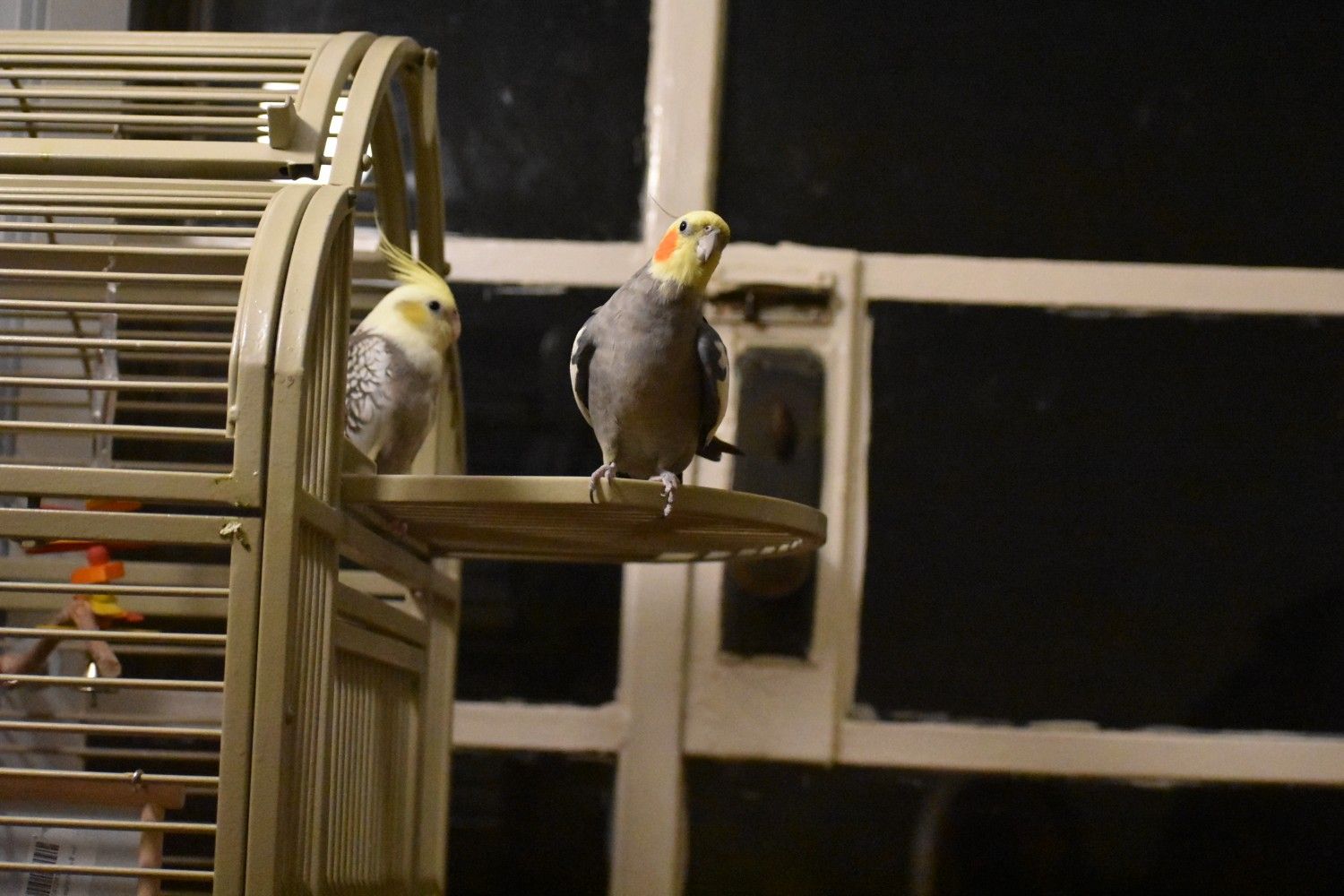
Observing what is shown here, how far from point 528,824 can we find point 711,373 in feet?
2.79

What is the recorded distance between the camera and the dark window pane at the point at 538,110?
1767 mm

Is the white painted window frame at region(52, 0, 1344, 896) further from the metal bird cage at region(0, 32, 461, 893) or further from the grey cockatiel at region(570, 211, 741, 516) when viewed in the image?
the grey cockatiel at region(570, 211, 741, 516)

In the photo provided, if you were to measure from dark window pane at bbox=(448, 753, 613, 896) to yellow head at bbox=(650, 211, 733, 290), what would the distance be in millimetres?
839

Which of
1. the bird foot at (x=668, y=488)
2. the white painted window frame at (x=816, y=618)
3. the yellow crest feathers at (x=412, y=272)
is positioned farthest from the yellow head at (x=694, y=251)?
the white painted window frame at (x=816, y=618)

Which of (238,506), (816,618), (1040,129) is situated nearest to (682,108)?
(1040,129)

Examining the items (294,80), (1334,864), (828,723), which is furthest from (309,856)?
(1334,864)

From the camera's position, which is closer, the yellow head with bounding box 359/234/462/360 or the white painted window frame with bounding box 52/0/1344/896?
the yellow head with bounding box 359/234/462/360

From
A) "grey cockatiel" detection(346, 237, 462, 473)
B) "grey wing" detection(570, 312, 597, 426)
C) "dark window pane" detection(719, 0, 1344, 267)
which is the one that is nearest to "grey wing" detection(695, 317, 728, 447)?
"grey wing" detection(570, 312, 597, 426)

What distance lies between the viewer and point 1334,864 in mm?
1636

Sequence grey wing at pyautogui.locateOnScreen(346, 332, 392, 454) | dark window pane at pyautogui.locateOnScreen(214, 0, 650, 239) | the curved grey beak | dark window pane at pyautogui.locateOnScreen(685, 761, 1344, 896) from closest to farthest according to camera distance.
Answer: the curved grey beak < grey wing at pyautogui.locateOnScreen(346, 332, 392, 454) < dark window pane at pyautogui.locateOnScreen(685, 761, 1344, 896) < dark window pane at pyautogui.locateOnScreen(214, 0, 650, 239)

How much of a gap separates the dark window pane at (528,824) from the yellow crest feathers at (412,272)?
71 centimetres

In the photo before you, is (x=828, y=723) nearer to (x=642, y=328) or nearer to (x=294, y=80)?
(x=642, y=328)

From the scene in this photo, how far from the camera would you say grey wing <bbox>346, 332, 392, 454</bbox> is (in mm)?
1225

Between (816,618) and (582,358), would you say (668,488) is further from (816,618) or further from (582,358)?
(816,618)
